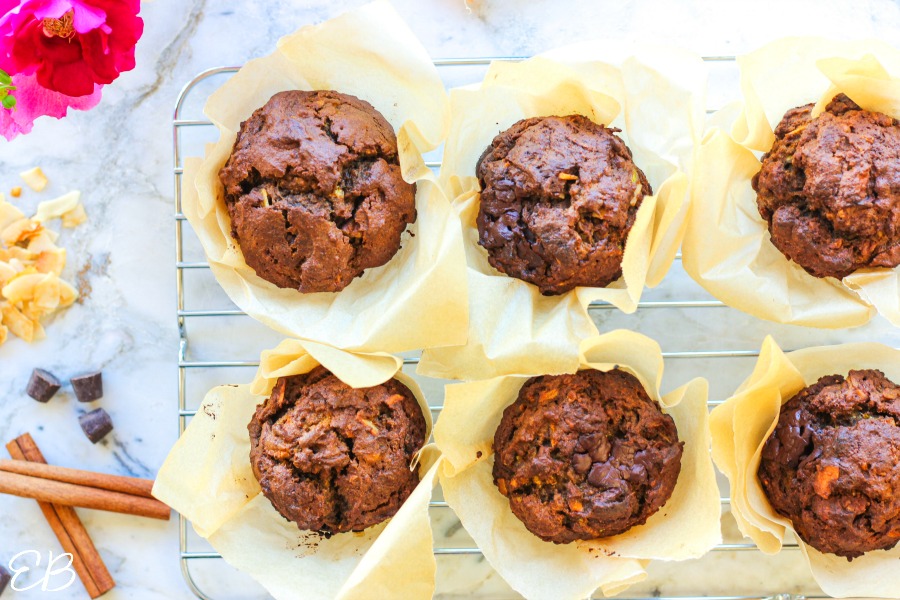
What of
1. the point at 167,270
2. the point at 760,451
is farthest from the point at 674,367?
the point at 167,270

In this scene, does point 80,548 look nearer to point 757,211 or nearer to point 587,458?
point 587,458

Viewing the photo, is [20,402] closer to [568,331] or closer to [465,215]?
[465,215]

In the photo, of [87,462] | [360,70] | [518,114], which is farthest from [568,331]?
[87,462]

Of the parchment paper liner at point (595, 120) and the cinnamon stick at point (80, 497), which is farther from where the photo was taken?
the cinnamon stick at point (80, 497)

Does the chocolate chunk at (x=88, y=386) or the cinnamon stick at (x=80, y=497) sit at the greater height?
the chocolate chunk at (x=88, y=386)

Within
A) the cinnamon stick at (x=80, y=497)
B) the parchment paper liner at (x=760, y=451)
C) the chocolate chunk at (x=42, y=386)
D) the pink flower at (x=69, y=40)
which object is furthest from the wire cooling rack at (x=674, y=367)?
the chocolate chunk at (x=42, y=386)

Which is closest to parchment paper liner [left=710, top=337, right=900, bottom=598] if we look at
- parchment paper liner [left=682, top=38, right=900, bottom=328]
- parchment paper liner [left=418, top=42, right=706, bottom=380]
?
parchment paper liner [left=682, top=38, right=900, bottom=328]

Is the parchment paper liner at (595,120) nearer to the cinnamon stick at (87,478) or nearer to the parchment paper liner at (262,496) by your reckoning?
the parchment paper liner at (262,496)
